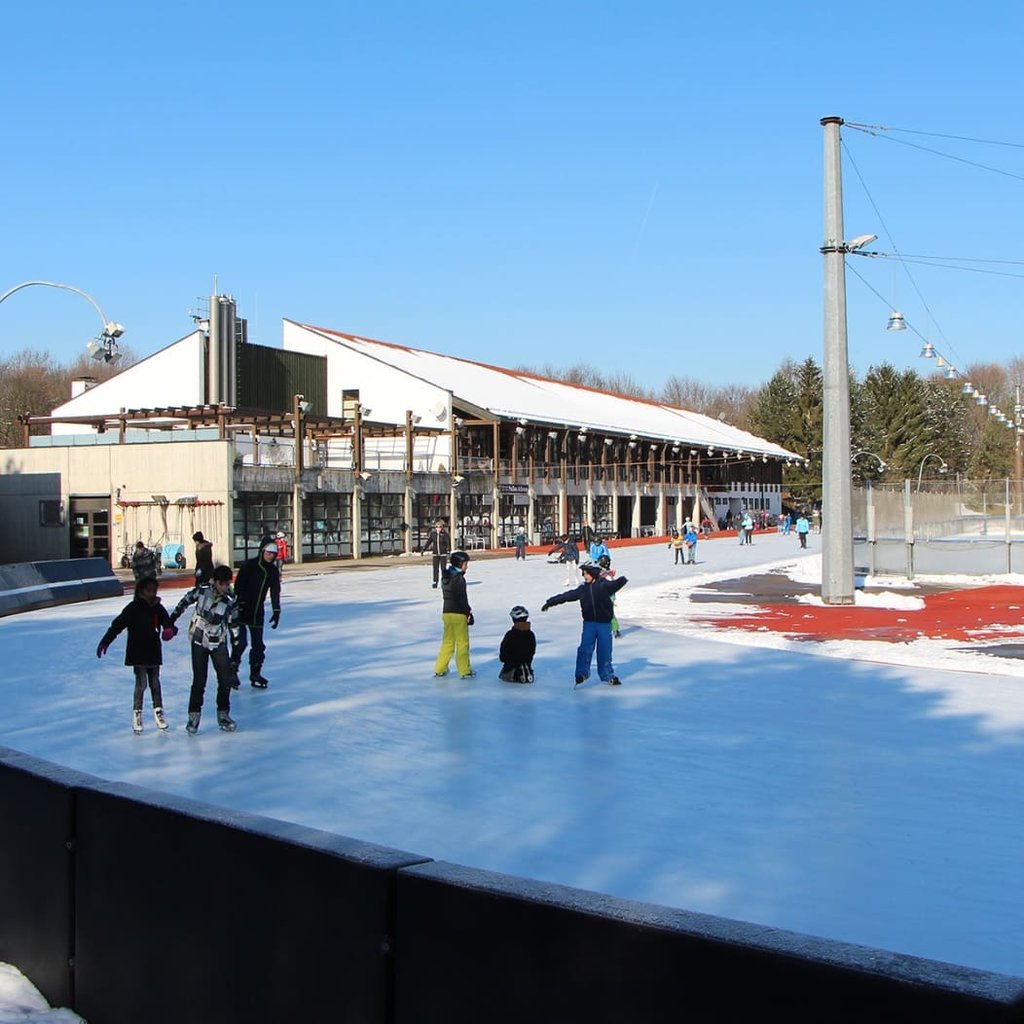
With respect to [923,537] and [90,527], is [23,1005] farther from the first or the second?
[90,527]

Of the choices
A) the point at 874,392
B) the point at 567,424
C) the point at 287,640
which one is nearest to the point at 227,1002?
the point at 287,640

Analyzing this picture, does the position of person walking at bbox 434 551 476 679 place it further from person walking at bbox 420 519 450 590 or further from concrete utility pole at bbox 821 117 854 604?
person walking at bbox 420 519 450 590

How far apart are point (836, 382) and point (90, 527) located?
27.1 m

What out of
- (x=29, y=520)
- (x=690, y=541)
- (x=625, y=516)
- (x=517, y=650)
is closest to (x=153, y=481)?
(x=29, y=520)

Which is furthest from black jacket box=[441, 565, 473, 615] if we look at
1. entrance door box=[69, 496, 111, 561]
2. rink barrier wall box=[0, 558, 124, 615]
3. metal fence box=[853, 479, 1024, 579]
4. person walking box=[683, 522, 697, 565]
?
entrance door box=[69, 496, 111, 561]

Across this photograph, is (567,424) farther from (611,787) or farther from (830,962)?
(830,962)

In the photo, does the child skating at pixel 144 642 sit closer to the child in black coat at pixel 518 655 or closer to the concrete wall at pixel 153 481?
the child in black coat at pixel 518 655

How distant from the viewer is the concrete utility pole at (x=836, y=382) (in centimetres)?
2286

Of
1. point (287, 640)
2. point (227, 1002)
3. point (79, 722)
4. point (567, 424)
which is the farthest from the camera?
point (567, 424)

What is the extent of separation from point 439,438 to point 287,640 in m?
35.4

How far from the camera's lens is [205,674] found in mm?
10492

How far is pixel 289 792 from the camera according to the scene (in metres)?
8.12

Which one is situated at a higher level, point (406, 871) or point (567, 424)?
point (567, 424)

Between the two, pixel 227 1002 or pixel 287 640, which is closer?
pixel 227 1002
